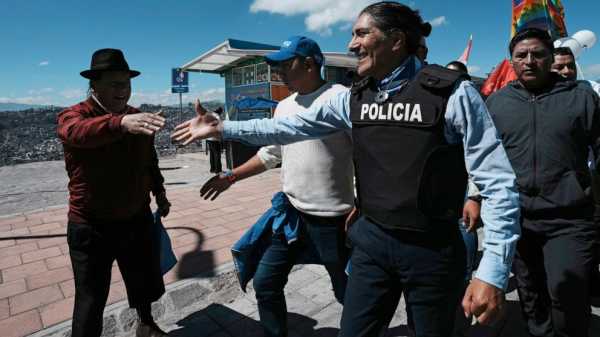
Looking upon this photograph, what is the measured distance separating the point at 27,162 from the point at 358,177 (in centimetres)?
1686

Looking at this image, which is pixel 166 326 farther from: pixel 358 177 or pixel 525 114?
pixel 525 114

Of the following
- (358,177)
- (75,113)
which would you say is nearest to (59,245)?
(75,113)

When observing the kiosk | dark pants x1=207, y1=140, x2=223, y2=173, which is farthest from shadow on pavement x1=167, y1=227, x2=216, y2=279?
the kiosk

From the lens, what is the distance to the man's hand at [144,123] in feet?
5.56

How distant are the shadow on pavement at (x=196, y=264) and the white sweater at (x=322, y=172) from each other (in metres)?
1.87

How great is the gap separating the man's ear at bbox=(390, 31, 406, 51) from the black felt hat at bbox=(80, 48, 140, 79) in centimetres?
166

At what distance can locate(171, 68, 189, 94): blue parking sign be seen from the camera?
1420cm

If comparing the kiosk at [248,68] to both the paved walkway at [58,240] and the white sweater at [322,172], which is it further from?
the white sweater at [322,172]

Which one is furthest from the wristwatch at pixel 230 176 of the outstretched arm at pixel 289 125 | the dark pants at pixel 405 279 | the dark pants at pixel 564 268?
the dark pants at pixel 564 268

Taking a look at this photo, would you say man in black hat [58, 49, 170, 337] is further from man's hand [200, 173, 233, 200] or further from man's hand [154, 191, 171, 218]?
man's hand [200, 173, 233, 200]

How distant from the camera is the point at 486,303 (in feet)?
4.12

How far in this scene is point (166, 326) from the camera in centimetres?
281

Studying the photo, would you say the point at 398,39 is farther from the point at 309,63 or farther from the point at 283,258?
the point at 283,258

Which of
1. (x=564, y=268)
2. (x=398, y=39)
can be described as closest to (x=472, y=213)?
(x=564, y=268)
